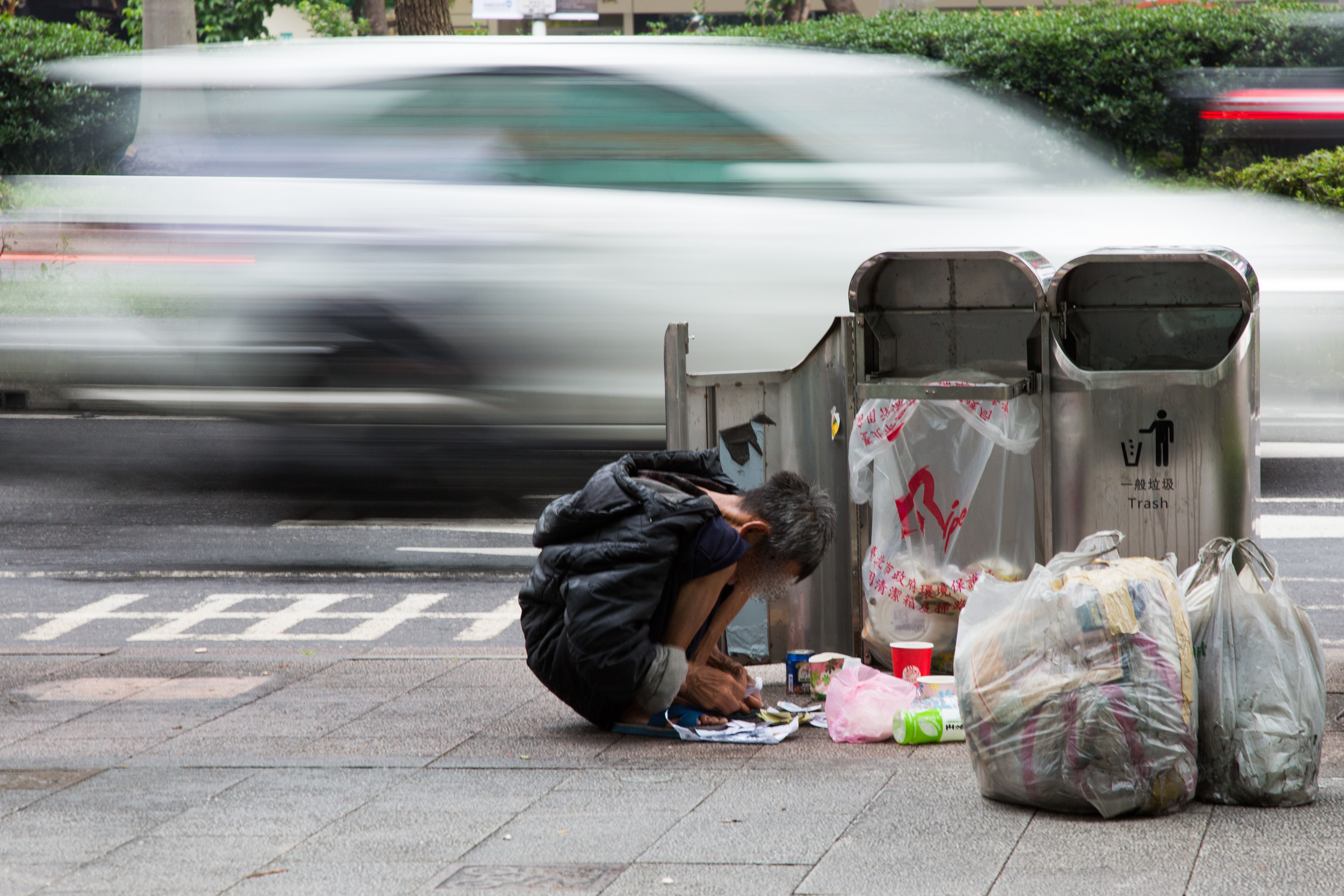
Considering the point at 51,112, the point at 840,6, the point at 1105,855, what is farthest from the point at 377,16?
the point at 1105,855

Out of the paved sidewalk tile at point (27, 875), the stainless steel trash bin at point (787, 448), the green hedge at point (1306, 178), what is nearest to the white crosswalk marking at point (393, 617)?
the stainless steel trash bin at point (787, 448)

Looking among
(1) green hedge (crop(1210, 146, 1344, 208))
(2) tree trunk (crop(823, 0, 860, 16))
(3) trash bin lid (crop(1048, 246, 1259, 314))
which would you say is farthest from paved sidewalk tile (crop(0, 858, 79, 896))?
(2) tree trunk (crop(823, 0, 860, 16))

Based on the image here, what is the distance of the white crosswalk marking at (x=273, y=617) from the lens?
6.46 meters

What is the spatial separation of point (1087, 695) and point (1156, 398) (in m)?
1.46

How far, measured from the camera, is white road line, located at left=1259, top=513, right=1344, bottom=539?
7.89 metres

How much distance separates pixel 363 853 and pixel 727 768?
1.08 m

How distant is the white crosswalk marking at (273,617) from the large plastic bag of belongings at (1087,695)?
2875mm

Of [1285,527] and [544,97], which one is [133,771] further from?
[1285,527]

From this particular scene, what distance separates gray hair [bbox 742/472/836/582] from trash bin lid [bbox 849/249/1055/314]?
1.02 m

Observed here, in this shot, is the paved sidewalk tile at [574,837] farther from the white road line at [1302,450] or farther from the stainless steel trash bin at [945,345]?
the white road line at [1302,450]

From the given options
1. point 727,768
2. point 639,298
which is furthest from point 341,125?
point 727,768

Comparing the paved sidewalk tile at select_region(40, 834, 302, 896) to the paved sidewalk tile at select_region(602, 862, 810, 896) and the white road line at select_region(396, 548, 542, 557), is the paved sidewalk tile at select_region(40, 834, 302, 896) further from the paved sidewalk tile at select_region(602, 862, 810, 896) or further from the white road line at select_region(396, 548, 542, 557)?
the white road line at select_region(396, 548, 542, 557)

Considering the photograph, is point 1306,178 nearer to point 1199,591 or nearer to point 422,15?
point 422,15

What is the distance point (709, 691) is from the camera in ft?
15.5
